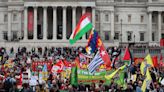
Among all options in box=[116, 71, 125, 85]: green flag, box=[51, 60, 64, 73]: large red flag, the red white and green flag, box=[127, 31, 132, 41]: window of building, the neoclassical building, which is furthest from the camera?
box=[127, 31, 132, 41]: window of building

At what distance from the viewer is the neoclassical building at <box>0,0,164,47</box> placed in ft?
275

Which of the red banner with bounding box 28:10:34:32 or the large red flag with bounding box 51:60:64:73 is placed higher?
the red banner with bounding box 28:10:34:32

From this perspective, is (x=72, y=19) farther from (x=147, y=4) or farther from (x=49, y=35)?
(x=147, y=4)

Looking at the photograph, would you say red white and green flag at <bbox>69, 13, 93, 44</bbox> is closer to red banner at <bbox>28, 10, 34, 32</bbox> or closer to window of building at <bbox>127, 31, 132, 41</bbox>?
red banner at <bbox>28, 10, 34, 32</bbox>

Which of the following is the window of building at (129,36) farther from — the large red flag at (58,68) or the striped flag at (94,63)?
the striped flag at (94,63)

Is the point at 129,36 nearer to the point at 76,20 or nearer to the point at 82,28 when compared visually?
the point at 76,20

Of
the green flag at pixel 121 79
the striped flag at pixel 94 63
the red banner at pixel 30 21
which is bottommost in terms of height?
the green flag at pixel 121 79

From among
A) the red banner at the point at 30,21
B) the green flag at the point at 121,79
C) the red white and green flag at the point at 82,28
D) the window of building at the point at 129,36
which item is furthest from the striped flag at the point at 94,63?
the window of building at the point at 129,36

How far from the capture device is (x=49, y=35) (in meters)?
86.3

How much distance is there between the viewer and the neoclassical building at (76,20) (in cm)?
8381

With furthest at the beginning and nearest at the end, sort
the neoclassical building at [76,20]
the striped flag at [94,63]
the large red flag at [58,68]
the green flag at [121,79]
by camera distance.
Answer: the neoclassical building at [76,20] → the large red flag at [58,68] → the striped flag at [94,63] → the green flag at [121,79]

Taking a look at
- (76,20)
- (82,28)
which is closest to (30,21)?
(76,20)

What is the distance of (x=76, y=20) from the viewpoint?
282 ft

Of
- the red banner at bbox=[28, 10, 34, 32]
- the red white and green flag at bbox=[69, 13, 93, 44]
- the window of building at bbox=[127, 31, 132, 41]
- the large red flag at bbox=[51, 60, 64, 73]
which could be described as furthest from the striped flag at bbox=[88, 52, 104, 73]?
the window of building at bbox=[127, 31, 132, 41]
